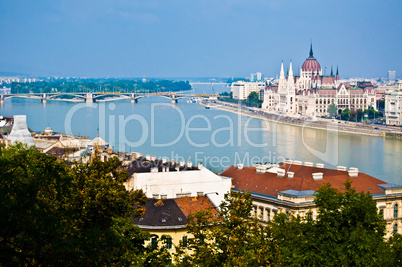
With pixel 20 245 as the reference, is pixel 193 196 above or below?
below

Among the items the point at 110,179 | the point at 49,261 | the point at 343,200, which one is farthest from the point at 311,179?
the point at 49,261

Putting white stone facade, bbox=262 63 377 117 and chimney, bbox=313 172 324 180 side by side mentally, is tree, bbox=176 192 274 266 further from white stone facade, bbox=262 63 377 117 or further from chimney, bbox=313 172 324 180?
white stone facade, bbox=262 63 377 117

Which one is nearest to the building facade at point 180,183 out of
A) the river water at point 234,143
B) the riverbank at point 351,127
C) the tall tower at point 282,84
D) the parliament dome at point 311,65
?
the river water at point 234,143

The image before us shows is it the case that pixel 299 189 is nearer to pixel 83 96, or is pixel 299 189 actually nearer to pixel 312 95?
pixel 312 95

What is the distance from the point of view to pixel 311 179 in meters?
7.41

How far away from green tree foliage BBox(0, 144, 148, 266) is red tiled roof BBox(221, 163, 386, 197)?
291 cm

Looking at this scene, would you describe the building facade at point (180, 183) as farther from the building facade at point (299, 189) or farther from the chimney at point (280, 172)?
the chimney at point (280, 172)

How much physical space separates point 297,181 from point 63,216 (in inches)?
180

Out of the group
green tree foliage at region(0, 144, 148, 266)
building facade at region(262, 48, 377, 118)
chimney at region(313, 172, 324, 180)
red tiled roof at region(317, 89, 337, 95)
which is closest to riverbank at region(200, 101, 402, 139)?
building facade at region(262, 48, 377, 118)

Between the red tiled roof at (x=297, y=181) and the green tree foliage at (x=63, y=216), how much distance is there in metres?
2.91

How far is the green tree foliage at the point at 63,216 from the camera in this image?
2.52 m

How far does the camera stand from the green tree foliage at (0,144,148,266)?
252 cm

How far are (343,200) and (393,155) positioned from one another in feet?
42.9

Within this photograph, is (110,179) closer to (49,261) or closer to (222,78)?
(49,261)
